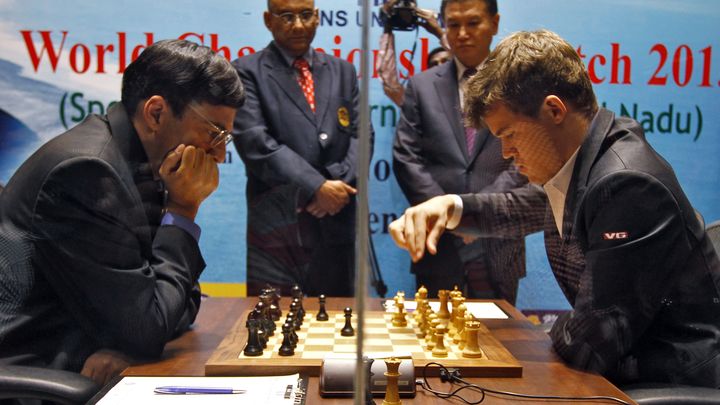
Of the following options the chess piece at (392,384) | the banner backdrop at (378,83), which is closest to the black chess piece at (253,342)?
the banner backdrop at (378,83)

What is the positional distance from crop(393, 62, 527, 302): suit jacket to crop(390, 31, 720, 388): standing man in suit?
10cm

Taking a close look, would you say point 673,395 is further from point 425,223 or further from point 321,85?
point 321,85

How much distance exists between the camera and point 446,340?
5.26 ft

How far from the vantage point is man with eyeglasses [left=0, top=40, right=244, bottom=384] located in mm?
1420

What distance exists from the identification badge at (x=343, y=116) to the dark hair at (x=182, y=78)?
0.21 metres

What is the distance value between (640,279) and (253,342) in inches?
31.7

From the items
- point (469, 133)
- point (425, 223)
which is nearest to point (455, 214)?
point (425, 223)

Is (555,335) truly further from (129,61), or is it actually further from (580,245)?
(129,61)

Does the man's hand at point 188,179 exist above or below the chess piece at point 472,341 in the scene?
above

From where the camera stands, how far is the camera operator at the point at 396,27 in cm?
140

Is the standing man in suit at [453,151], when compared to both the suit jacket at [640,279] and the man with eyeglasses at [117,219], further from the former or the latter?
the man with eyeglasses at [117,219]

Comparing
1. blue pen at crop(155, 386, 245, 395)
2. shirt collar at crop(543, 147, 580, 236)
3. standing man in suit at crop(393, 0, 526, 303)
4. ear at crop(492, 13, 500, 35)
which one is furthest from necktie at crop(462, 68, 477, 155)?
blue pen at crop(155, 386, 245, 395)

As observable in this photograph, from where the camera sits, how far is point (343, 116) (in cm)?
147

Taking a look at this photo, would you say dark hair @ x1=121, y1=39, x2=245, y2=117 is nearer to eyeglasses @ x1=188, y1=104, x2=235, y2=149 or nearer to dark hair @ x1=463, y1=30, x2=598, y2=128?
eyeglasses @ x1=188, y1=104, x2=235, y2=149
